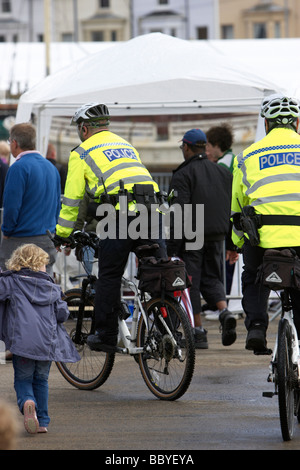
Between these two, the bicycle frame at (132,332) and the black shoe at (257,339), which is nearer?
the black shoe at (257,339)

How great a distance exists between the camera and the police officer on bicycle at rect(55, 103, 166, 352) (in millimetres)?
7250

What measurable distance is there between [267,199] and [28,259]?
1.49m

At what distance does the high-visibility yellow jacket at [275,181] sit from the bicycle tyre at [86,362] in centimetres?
192

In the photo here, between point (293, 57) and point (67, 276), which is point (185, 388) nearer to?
point (67, 276)

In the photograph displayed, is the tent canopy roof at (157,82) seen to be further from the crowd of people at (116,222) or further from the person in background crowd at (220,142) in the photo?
the crowd of people at (116,222)

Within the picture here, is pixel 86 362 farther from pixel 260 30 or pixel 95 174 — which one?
pixel 260 30

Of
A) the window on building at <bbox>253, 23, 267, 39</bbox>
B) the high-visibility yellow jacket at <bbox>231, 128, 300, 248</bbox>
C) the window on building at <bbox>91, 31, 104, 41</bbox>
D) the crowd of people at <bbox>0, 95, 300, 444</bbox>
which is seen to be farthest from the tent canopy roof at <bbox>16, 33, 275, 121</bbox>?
the window on building at <bbox>253, 23, 267, 39</bbox>

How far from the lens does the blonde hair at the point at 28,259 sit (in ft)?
20.5

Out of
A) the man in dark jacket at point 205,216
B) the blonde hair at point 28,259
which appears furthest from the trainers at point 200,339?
the blonde hair at point 28,259

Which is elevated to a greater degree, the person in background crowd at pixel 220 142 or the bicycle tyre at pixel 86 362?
the person in background crowd at pixel 220 142

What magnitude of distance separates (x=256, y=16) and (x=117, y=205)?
63.8m

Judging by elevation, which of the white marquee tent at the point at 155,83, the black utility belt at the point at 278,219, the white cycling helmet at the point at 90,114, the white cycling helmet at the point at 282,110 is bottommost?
the black utility belt at the point at 278,219

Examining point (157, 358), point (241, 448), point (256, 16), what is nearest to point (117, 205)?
point (157, 358)

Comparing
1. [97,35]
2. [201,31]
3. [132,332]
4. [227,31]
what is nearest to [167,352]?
[132,332]
